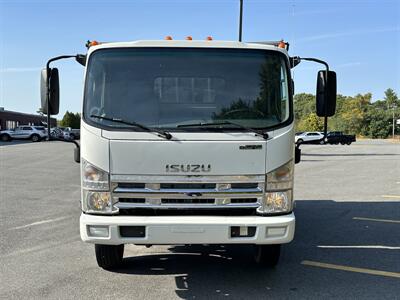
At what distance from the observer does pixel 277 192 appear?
4500 mm

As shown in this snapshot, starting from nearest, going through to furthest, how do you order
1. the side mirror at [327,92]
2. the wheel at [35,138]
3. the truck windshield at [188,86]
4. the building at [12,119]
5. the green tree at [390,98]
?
the truck windshield at [188,86] → the side mirror at [327,92] → the wheel at [35,138] → the building at [12,119] → the green tree at [390,98]

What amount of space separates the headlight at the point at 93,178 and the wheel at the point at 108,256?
0.98 meters

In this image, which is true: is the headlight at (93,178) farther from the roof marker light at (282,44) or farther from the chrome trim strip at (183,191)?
the roof marker light at (282,44)

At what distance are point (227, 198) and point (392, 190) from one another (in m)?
9.48

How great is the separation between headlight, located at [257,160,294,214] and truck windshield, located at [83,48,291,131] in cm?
48

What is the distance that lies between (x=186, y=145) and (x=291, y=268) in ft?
7.30

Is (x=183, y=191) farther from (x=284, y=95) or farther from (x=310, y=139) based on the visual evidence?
(x=310, y=139)

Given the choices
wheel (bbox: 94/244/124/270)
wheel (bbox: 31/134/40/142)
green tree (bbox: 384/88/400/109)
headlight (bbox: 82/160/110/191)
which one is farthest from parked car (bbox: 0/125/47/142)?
green tree (bbox: 384/88/400/109)

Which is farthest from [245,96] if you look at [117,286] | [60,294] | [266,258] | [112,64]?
[60,294]

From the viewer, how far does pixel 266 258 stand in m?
5.42

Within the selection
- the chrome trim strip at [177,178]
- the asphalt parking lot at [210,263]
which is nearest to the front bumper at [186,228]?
the chrome trim strip at [177,178]

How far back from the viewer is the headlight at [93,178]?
4.42 metres

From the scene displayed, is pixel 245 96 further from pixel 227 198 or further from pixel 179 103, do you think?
pixel 227 198

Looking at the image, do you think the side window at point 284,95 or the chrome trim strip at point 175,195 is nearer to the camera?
the chrome trim strip at point 175,195
